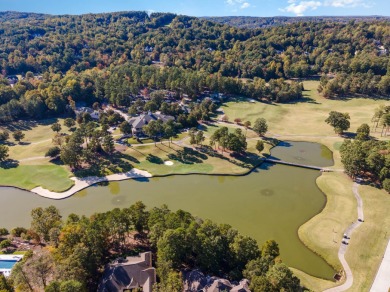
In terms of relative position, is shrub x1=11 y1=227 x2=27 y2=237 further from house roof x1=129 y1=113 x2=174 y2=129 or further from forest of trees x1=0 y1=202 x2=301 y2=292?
house roof x1=129 y1=113 x2=174 y2=129

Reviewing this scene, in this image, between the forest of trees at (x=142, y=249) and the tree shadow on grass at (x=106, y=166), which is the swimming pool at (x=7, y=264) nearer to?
the forest of trees at (x=142, y=249)

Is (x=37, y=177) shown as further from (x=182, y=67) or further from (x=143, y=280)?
(x=182, y=67)

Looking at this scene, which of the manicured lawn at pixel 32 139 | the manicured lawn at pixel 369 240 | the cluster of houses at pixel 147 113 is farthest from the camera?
the cluster of houses at pixel 147 113

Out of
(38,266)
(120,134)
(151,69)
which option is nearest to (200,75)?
(151,69)

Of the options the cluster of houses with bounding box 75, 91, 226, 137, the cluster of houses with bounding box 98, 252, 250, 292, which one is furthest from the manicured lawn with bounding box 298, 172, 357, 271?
the cluster of houses with bounding box 75, 91, 226, 137

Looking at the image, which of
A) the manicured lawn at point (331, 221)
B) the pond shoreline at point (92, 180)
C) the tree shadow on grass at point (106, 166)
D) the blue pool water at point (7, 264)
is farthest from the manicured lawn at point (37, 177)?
the manicured lawn at point (331, 221)

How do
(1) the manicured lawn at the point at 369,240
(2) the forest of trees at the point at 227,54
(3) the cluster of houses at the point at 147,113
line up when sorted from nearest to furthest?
(1) the manicured lawn at the point at 369,240 → (3) the cluster of houses at the point at 147,113 → (2) the forest of trees at the point at 227,54

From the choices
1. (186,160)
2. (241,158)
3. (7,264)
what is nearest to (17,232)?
(7,264)
